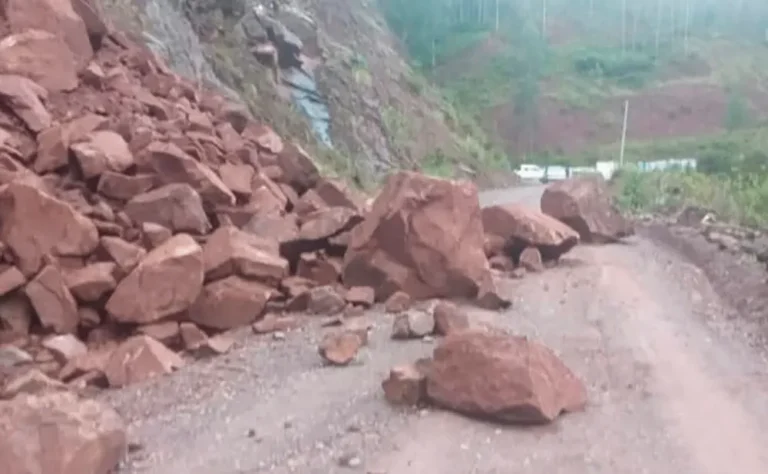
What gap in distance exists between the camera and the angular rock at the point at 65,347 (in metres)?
5.33

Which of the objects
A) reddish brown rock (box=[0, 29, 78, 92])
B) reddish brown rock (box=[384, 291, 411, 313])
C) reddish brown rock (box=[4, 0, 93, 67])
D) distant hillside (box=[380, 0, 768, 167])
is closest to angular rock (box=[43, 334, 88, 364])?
reddish brown rock (box=[384, 291, 411, 313])

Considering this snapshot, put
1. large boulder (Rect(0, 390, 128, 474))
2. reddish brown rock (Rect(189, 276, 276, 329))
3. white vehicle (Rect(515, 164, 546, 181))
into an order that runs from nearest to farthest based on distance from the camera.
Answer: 1. large boulder (Rect(0, 390, 128, 474))
2. reddish brown rock (Rect(189, 276, 276, 329))
3. white vehicle (Rect(515, 164, 546, 181))

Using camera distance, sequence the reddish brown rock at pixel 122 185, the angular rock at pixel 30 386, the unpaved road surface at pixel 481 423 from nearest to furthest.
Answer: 1. the unpaved road surface at pixel 481 423
2. the angular rock at pixel 30 386
3. the reddish brown rock at pixel 122 185

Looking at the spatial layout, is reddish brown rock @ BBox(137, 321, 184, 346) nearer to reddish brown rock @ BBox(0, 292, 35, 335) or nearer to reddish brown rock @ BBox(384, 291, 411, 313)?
reddish brown rock @ BBox(0, 292, 35, 335)

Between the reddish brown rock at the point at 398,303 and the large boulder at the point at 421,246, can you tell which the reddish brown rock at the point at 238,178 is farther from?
the reddish brown rock at the point at 398,303

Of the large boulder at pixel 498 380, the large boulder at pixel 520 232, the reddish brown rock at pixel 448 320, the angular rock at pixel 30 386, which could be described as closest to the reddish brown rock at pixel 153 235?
the angular rock at pixel 30 386

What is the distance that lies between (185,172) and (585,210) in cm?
520

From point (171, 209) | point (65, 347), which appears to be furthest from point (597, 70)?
point (65, 347)

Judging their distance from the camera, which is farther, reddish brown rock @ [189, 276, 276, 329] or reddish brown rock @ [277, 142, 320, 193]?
reddish brown rock @ [277, 142, 320, 193]

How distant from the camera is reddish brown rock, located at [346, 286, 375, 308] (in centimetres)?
632

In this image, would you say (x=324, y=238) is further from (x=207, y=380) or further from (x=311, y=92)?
(x=311, y=92)

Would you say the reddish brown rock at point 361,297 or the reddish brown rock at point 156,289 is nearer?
the reddish brown rock at point 156,289

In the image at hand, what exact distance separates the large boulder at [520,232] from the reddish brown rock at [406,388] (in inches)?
149

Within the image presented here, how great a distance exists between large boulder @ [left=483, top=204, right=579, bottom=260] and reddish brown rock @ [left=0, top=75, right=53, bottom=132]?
3.64 m
